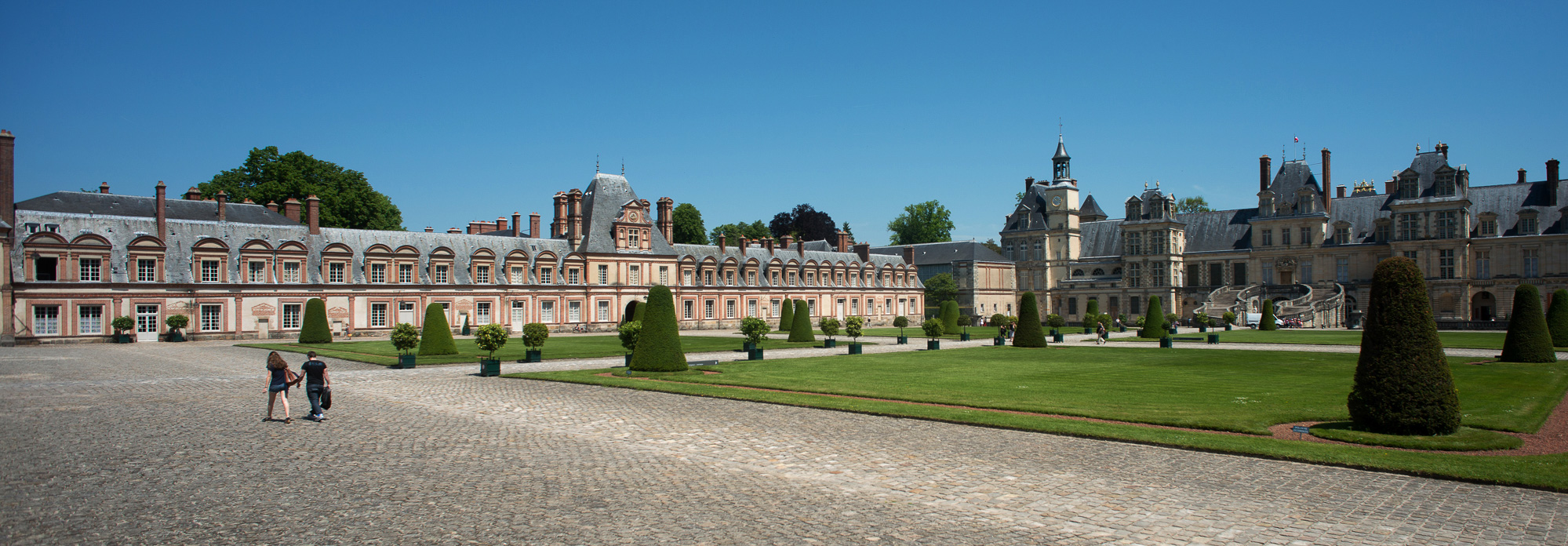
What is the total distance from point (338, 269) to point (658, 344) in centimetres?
3441

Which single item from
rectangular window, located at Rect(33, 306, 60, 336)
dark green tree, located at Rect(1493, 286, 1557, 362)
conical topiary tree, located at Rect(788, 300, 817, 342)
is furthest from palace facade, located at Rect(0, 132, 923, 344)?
dark green tree, located at Rect(1493, 286, 1557, 362)

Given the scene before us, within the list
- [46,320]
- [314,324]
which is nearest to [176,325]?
[46,320]

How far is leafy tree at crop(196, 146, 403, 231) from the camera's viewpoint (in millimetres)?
66625

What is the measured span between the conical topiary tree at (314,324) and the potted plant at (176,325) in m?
7.57

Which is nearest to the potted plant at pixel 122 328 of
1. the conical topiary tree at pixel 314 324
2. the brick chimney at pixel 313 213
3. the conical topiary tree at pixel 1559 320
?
the conical topiary tree at pixel 314 324

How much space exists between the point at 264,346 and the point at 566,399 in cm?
2785

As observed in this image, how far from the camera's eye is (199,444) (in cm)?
1337

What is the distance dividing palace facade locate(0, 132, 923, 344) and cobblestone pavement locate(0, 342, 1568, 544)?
33533 mm

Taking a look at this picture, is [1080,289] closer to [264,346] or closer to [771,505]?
[264,346]

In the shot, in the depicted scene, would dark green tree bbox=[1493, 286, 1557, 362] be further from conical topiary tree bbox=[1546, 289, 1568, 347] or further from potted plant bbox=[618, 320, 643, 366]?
potted plant bbox=[618, 320, 643, 366]

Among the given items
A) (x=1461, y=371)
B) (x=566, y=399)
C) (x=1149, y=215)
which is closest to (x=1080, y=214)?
(x=1149, y=215)

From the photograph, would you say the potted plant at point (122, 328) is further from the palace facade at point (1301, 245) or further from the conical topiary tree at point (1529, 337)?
the palace facade at point (1301, 245)

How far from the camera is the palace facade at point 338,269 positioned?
143ft

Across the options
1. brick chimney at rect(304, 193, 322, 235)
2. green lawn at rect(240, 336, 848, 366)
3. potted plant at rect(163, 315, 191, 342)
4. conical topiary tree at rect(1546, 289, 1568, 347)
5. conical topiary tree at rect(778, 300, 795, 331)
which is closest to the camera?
green lawn at rect(240, 336, 848, 366)
